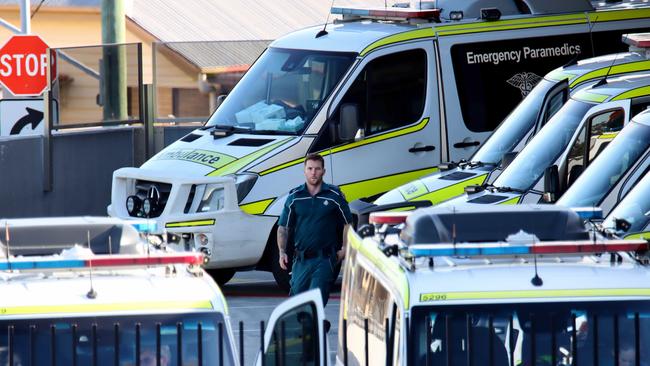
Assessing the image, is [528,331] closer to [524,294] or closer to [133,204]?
[524,294]

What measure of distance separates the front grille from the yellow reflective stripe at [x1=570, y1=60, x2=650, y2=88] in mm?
3946

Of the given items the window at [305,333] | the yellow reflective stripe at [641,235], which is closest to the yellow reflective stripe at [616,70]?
the yellow reflective stripe at [641,235]

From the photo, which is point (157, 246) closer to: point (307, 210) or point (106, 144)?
point (307, 210)

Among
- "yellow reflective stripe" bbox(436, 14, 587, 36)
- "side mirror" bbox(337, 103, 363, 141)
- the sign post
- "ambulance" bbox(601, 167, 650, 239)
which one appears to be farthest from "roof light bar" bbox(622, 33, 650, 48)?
the sign post

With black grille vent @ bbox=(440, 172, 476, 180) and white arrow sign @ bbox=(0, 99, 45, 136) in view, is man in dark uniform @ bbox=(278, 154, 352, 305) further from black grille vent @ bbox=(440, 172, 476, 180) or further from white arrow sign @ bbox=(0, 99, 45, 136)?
white arrow sign @ bbox=(0, 99, 45, 136)

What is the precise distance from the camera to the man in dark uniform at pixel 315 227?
37.0 ft

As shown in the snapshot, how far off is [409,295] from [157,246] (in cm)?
209

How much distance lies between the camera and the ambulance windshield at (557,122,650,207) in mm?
10438

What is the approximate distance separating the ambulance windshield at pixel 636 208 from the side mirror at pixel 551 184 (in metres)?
1.42

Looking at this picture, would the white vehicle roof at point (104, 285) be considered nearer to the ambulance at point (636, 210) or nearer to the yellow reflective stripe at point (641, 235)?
the yellow reflective stripe at point (641, 235)

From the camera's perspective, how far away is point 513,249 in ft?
20.6

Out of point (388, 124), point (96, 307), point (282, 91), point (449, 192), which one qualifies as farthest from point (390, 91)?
point (96, 307)

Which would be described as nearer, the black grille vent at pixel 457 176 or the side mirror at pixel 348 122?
the black grille vent at pixel 457 176

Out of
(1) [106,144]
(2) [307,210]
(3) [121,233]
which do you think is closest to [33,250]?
(3) [121,233]
